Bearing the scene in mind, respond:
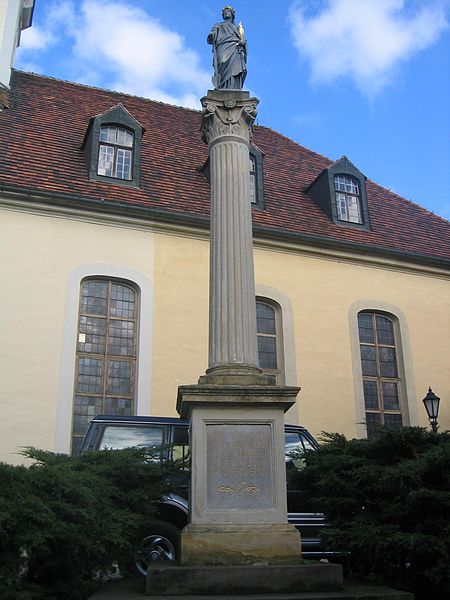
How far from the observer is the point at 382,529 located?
629 cm

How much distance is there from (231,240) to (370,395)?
8999mm

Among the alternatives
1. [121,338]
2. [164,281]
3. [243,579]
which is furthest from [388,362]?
[243,579]

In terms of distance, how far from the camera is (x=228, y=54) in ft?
27.8

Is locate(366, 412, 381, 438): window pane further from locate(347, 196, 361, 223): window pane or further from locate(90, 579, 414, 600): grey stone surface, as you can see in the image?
locate(90, 579, 414, 600): grey stone surface

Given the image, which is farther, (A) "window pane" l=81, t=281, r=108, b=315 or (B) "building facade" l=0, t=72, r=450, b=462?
(A) "window pane" l=81, t=281, r=108, b=315

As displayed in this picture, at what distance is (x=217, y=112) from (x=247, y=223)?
4.99 ft

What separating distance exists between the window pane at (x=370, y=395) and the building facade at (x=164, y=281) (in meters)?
0.03

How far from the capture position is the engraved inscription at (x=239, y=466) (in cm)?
611

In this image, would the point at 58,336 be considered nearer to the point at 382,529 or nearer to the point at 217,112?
the point at 217,112

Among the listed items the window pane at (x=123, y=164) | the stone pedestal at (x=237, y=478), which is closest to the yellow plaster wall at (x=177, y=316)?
the window pane at (x=123, y=164)

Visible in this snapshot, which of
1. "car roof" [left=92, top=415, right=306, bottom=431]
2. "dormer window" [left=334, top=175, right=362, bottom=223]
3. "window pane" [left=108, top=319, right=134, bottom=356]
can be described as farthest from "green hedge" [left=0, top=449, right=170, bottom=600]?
"dormer window" [left=334, top=175, right=362, bottom=223]

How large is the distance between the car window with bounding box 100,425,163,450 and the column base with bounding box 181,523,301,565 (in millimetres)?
3219

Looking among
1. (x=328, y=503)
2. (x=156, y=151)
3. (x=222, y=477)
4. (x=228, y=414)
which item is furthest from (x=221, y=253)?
(x=156, y=151)

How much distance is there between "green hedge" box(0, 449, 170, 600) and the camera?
5.00 m
